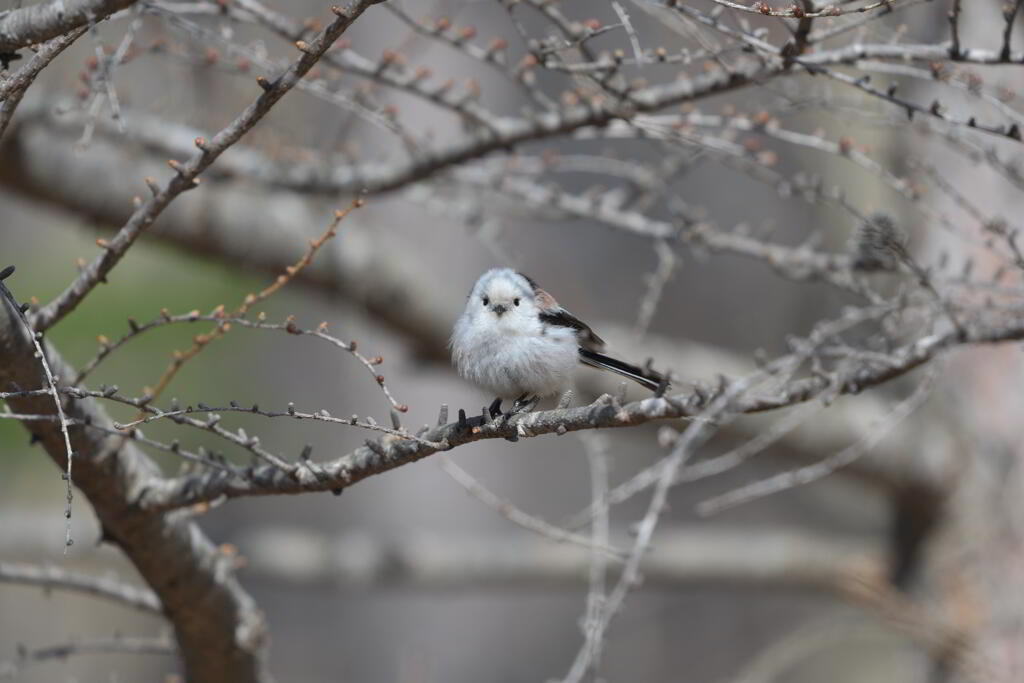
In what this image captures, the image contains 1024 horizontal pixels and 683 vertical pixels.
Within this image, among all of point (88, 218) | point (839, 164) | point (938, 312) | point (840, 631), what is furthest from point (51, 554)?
point (839, 164)

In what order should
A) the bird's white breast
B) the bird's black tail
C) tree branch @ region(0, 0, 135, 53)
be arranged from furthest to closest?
the bird's white breast < the bird's black tail < tree branch @ region(0, 0, 135, 53)

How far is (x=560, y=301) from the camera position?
4.84 m

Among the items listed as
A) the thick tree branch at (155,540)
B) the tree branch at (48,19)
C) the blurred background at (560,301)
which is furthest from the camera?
the blurred background at (560,301)

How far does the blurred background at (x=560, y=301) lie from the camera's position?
3.29m

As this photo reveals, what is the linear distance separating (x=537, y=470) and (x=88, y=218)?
3.65 metres

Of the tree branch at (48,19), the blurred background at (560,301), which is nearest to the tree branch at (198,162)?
the tree branch at (48,19)

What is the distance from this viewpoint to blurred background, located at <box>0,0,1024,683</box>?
329 cm

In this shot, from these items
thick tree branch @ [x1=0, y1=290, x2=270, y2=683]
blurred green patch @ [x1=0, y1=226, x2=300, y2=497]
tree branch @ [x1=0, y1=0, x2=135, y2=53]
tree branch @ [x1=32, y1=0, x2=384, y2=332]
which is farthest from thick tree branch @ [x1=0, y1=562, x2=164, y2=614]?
blurred green patch @ [x1=0, y1=226, x2=300, y2=497]

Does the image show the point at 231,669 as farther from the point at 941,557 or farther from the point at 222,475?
the point at 941,557

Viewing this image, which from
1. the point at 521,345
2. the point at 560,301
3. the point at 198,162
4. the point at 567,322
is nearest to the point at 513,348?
the point at 521,345

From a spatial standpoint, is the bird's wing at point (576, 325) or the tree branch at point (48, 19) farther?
the bird's wing at point (576, 325)

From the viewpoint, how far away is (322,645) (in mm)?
7250

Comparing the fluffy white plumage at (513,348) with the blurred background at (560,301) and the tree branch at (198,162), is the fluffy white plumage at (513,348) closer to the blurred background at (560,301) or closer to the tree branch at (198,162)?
the blurred background at (560,301)

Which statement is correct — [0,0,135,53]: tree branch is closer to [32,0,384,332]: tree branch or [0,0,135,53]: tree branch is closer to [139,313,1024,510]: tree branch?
[32,0,384,332]: tree branch
